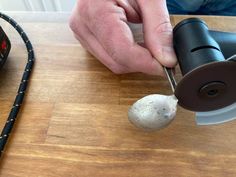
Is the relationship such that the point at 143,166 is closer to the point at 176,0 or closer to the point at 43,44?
the point at 43,44

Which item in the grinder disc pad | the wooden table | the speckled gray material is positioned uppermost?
the grinder disc pad

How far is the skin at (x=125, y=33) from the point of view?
0.33 metres

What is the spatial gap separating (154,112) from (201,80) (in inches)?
2.5

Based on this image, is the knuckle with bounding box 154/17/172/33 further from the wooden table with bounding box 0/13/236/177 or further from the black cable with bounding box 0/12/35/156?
the black cable with bounding box 0/12/35/156

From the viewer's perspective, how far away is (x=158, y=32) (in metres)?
0.33

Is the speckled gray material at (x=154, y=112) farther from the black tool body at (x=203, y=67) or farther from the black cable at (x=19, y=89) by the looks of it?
the black cable at (x=19, y=89)

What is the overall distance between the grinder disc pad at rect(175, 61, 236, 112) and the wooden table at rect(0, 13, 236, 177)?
0.15 feet

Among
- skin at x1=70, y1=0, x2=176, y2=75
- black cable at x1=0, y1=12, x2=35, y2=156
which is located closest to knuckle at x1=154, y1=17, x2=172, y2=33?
skin at x1=70, y1=0, x2=176, y2=75

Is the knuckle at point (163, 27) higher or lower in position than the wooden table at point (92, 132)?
higher

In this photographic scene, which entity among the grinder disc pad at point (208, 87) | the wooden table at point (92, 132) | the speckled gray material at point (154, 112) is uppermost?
the grinder disc pad at point (208, 87)

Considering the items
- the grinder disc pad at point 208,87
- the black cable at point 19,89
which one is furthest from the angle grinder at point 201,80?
the black cable at point 19,89

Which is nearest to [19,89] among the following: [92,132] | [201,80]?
[92,132]

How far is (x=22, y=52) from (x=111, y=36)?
14cm

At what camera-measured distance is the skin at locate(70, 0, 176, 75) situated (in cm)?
33
